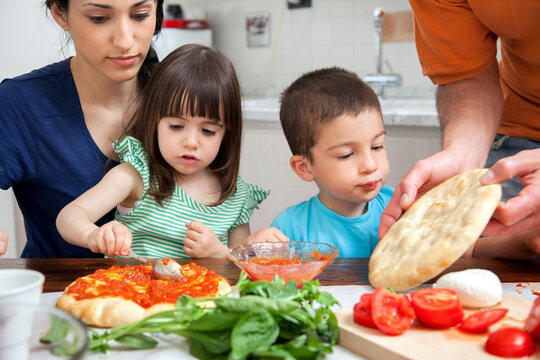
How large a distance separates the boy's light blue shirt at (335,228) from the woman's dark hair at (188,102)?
29 centimetres

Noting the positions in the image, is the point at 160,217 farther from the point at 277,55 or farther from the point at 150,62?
the point at 277,55

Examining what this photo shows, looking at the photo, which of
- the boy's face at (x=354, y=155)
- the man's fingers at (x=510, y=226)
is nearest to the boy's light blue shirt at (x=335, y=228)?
the boy's face at (x=354, y=155)

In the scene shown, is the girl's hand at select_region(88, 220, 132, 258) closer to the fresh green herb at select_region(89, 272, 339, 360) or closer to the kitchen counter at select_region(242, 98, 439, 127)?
the fresh green herb at select_region(89, 272, 339, 360)

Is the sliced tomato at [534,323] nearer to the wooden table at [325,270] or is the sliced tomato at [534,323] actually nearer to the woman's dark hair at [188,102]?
the wooden table at [325,270]

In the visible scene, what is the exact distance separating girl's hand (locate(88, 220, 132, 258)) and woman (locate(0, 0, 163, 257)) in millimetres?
562

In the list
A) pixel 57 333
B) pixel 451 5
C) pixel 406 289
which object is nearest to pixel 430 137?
pixel 451 5

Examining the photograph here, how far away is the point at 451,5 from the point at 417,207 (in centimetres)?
80

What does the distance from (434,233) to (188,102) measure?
2.82 feet

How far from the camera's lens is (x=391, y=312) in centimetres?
87

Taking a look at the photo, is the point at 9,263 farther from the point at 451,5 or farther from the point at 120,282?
the point at 451,5

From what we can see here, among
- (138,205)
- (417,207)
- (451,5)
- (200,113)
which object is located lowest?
(138,205)

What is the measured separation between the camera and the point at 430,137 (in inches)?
103

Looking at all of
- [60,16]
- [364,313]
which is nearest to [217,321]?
[364,313]

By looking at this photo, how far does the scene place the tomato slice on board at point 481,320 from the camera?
0.84 meters
